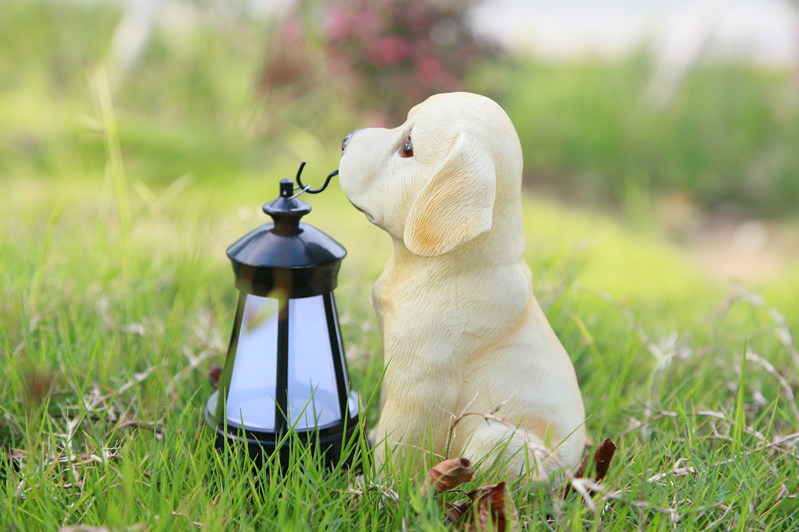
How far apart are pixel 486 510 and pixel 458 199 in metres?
0.58

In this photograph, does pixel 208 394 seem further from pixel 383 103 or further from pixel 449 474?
pixel 383 103

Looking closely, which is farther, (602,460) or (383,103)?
(383,103)

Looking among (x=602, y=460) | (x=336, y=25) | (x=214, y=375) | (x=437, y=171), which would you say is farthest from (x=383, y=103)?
(x=602, y=460)

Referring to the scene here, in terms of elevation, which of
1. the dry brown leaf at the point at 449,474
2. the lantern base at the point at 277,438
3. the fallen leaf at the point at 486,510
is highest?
the dry brown leaf at the point at 449,474

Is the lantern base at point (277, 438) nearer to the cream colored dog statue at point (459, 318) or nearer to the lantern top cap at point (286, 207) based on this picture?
the cream colored dog statue at point (459, 318)

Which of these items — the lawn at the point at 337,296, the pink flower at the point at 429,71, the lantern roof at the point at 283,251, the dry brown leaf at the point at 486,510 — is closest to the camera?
the dry brown leaf at the point at 486,510

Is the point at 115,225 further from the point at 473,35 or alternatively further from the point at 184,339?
the point at 473,35

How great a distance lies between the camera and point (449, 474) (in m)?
1.14

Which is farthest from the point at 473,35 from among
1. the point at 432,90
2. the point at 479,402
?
the point at 479,402

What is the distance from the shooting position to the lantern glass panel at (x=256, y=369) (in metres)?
1.38

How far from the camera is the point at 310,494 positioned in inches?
48.4

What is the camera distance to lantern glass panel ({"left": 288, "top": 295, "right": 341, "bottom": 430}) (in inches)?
54.4

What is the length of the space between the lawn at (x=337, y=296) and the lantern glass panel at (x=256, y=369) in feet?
0.33

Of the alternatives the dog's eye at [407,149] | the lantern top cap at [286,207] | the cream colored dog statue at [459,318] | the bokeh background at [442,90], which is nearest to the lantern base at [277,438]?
the cream colored dog statue at [459,318]
